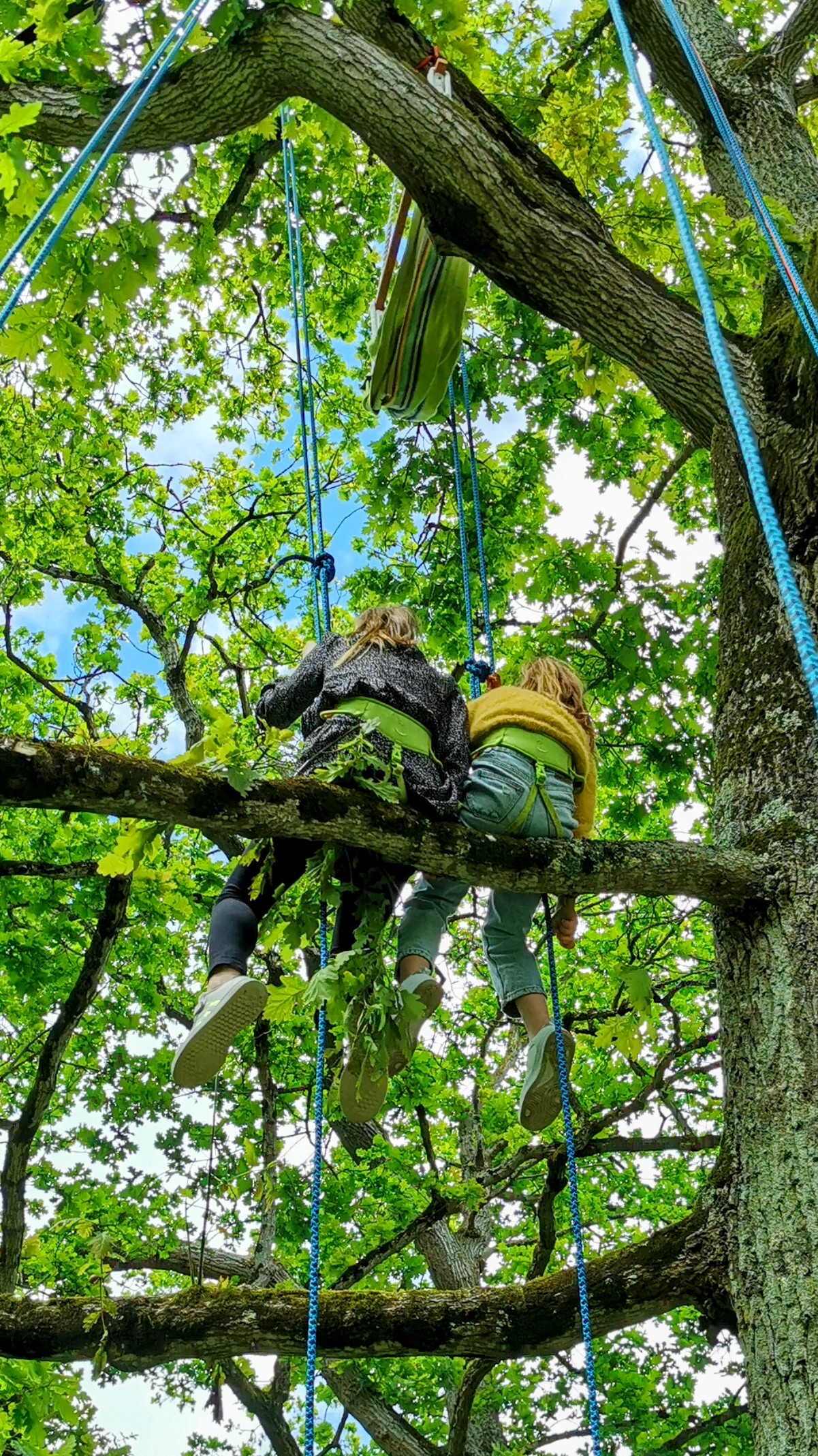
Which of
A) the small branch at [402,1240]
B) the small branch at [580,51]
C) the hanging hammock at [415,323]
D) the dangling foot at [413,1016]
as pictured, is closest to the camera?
the dangling foot at [413,1016]

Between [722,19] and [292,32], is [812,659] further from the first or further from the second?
[722,19]

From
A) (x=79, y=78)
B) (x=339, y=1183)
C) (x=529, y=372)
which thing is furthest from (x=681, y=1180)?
(x=79, y=78)

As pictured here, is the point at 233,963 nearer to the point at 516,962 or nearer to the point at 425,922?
the point at 425,922

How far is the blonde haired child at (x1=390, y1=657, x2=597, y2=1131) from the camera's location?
3623mm

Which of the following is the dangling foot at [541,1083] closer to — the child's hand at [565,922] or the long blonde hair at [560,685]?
the child's hand at [565,922]

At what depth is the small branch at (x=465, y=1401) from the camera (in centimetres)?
456

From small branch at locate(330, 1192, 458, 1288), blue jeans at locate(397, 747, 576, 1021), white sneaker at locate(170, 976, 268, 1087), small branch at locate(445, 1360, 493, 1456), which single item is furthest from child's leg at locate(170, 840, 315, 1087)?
small branch at locate(330, 1192, 458, 1288)

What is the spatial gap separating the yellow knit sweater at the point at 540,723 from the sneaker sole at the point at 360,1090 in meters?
1.14

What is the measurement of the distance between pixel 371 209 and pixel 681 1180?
8555 mm

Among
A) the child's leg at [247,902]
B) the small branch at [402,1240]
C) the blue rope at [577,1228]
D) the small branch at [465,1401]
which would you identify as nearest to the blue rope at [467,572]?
the blue rope at [577,1228]

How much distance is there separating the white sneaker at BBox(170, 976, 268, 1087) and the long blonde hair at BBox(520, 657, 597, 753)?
159cm

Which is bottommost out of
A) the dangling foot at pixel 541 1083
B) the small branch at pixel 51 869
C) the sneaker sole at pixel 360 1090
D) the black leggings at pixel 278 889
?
the sneaker sole at pixel 360 1090

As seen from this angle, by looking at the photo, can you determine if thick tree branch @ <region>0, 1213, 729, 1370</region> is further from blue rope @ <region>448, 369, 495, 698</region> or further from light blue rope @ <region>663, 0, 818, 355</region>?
light blue rope @ <region>663, 0, 818, 355</region>

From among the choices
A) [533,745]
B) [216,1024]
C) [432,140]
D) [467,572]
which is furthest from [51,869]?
[432,140]
